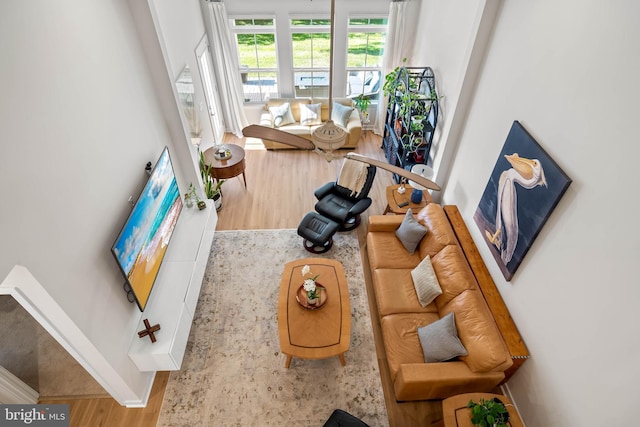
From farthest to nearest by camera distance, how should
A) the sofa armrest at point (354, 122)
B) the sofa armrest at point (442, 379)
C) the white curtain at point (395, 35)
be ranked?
the sofa armrest at point (354, 122)
the white curtain at point (395, 35)
the sofa armrest at point (442, 379)

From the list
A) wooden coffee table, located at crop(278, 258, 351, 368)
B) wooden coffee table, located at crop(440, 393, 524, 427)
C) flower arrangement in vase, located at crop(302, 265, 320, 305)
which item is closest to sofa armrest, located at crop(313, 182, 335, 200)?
wooden coffee table, located at crop(278, 258, 351, 368)

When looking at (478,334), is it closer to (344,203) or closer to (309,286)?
(309,286)

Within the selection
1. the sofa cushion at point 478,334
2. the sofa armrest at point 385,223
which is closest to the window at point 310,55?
the sofa armrest at point 385,223

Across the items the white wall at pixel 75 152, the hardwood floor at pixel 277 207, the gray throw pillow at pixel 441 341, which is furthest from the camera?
the hardwood floor at pixel 277 207

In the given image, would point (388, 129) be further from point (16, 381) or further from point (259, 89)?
point (16, 381)

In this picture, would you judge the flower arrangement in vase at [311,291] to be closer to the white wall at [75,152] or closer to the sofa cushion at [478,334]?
the sofa cushion at [478,334]

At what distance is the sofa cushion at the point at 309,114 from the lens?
689 cm

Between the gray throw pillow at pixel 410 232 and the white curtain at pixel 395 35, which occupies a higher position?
the white curtain at pixel 395 35

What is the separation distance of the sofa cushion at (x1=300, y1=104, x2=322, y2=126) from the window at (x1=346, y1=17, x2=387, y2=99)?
33.1 inches

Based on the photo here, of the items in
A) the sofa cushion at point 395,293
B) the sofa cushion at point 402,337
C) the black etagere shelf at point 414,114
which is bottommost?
the sofa cushion at point 402,337

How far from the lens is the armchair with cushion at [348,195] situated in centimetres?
493

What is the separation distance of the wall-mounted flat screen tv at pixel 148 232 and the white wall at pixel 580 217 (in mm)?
3392

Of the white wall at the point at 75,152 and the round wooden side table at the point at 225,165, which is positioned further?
the round wooden side table at the point at 225,165

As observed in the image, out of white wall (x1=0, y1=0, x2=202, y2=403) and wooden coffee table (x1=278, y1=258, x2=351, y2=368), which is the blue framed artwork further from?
white wall (x1=0, y1=0, x2=202, y2=403)
